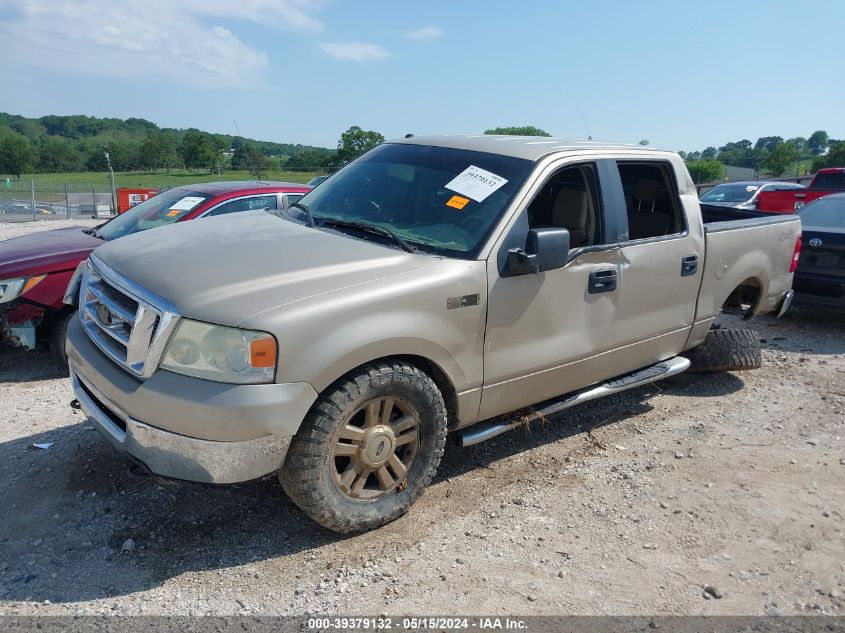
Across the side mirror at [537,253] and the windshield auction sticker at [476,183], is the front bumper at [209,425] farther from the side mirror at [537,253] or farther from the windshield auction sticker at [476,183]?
the windshield auction sticker at [476,183]

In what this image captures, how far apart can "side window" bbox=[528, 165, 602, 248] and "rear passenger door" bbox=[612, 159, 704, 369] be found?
0.21 metres

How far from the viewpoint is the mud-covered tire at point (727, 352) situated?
5.52m

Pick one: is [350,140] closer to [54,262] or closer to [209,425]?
[54,262]

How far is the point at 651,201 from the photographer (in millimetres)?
5039

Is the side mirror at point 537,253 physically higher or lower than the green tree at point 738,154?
lower

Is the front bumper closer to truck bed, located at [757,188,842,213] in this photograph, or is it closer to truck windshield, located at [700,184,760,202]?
truck bed, located at [757,188,842,213]

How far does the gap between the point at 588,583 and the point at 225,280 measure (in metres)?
2.18

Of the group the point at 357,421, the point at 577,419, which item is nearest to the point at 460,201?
the point at 357,421

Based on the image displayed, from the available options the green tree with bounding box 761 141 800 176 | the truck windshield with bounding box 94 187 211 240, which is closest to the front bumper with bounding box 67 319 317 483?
the truck windshield with bounding box 94 187 211 240

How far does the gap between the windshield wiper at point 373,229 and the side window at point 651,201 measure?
77.1 inches

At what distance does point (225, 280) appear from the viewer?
2.98 meters

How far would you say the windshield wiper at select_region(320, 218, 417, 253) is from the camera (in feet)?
11.5

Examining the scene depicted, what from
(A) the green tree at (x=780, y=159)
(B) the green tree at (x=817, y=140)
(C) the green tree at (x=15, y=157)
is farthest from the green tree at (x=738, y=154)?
(C) the green tree at (x=15, y=157)

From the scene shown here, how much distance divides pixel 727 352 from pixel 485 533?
3166 millimetres
